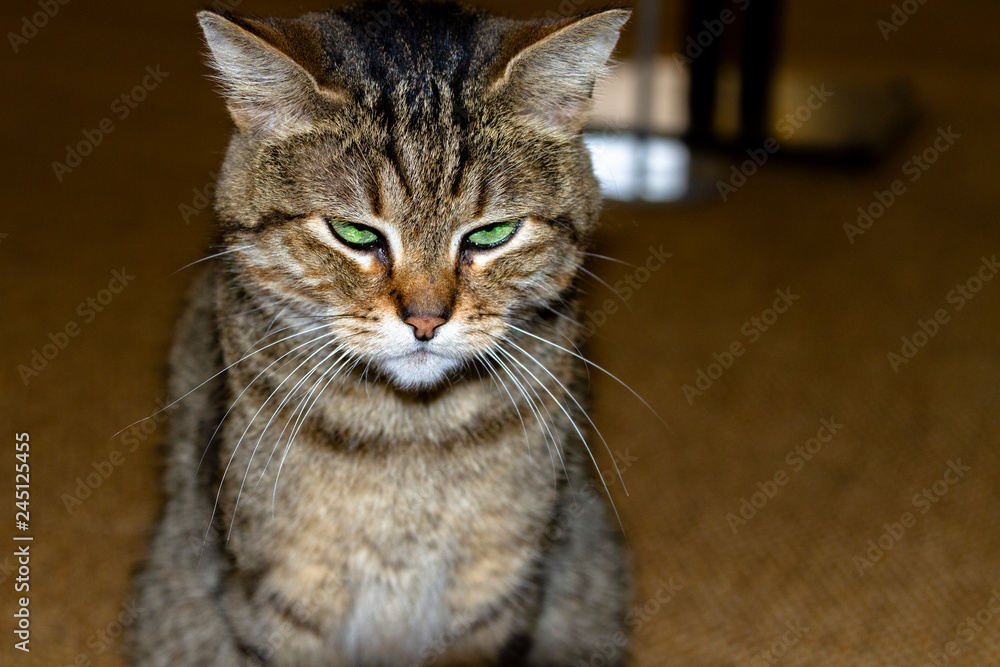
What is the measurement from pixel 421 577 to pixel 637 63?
187cm

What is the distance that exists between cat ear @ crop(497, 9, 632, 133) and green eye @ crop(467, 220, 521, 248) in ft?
0.40

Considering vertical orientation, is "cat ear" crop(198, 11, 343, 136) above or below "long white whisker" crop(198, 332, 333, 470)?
above

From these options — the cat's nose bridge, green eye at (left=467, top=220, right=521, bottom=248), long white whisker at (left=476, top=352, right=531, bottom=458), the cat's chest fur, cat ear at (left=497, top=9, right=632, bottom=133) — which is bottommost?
the cat's chest fur

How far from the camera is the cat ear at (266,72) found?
0.99 m

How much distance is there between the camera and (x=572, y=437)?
4.38ft

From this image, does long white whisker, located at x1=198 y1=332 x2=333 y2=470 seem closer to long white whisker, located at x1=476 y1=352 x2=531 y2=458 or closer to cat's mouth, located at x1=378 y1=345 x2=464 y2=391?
cat's mouth, located at x1=378 y1=345 x2=464 y2=391

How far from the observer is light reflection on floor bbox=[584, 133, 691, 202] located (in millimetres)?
2631

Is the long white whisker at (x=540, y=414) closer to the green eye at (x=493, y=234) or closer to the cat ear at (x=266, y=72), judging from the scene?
the green eye at (x=493, y=234)

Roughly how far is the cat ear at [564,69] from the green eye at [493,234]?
0.40 ft

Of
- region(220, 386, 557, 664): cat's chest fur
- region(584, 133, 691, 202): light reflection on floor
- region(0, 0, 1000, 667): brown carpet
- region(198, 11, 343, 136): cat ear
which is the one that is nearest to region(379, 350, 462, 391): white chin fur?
region(220, 386, 557, 664): cat's chest fur

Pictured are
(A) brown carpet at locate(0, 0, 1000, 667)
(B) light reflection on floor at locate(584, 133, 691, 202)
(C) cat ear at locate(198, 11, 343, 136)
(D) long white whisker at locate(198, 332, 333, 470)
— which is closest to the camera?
(C) cat ear at locate(198, 11, 343, 136)

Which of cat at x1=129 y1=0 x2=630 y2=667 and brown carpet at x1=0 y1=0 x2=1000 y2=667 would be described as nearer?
cat at x1=129 y1=0 x2=630 y2=667

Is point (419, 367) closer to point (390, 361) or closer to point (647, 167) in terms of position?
point (390, 361)

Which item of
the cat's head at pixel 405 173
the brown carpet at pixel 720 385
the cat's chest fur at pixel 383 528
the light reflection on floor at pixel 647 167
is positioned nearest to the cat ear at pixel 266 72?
the cat's head at pixel 405 173
